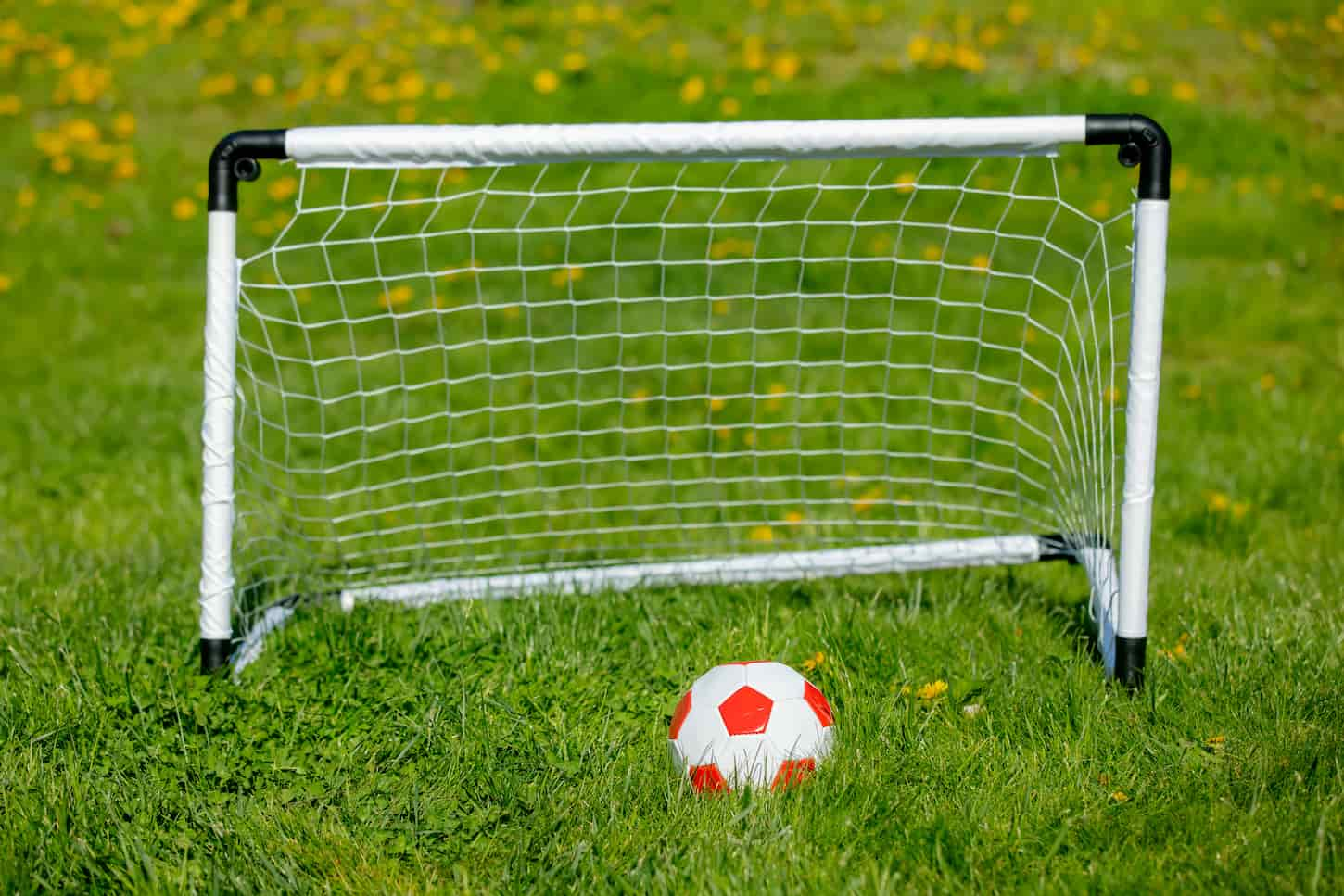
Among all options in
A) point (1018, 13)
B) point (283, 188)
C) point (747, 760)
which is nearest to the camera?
point (747, 760)

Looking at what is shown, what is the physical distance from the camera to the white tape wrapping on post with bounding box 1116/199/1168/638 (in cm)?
291

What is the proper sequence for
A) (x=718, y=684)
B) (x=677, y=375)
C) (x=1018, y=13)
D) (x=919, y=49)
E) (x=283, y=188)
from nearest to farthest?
(x=718, y=684) < (x=677, y=375) < (x=283, y=188) < (x=919, y=49) < (x=1018, y=13)

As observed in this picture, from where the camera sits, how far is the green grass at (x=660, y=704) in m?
2.37

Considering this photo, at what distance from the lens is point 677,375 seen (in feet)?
17.5

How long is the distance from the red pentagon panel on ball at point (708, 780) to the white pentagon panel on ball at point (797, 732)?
133mm

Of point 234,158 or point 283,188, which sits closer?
point 234,158

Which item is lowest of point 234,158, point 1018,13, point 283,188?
point 234,158

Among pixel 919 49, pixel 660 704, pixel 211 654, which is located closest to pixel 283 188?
pixel 919 49

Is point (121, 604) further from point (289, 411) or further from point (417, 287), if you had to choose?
point (417, 287)

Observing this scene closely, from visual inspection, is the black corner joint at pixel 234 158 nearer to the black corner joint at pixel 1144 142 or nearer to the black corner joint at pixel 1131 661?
the black corner joint at pixel 1144 142

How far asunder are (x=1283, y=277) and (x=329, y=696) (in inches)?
208

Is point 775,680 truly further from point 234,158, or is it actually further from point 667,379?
point 667,379

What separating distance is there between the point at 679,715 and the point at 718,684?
0.12 m

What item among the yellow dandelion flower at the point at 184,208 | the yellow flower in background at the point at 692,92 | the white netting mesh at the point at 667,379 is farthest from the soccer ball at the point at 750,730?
the yellow dandelion flower at the point at 184,208
